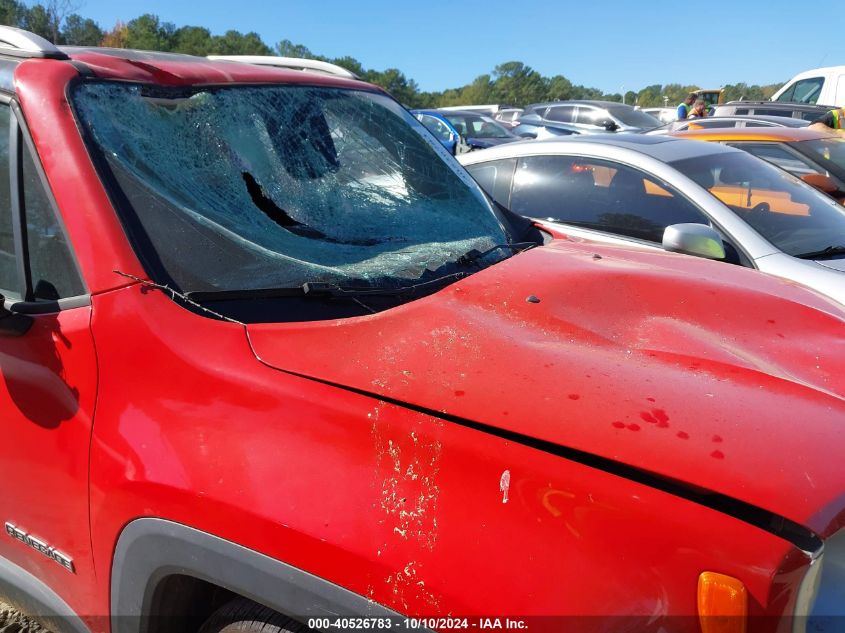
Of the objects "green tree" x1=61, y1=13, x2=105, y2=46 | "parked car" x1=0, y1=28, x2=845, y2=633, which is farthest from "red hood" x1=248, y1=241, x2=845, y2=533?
"green tree" x1=61, y1=13, x2=105, y2=46

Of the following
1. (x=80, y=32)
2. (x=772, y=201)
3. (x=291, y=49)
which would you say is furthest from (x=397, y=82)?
(x=772, y=201)

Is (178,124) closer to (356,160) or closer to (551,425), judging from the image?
(356,160)

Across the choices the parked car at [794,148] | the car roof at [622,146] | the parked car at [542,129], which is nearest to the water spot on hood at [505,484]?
the car roof at [622,146]

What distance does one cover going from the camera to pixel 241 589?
4.12ft

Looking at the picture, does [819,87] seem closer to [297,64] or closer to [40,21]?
[297,64]

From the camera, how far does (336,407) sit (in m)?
1.25

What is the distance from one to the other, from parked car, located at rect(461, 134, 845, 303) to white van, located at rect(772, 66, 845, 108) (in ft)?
35.1

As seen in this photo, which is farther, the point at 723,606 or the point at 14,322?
the point at 14,322

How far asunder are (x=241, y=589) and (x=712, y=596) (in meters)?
0.82

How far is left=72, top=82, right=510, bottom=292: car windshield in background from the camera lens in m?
1.64

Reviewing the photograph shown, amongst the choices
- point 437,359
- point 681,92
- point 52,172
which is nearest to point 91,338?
point 52,172

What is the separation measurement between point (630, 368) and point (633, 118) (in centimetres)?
1612

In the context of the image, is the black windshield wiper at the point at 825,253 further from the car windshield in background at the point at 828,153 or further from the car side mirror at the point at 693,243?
the car windshield in background at the point at 828,153

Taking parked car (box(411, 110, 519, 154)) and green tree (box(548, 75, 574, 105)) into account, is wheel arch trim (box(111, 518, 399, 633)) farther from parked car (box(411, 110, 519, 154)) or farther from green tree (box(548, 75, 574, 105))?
green tree (box(548, 75, 574, 105))
